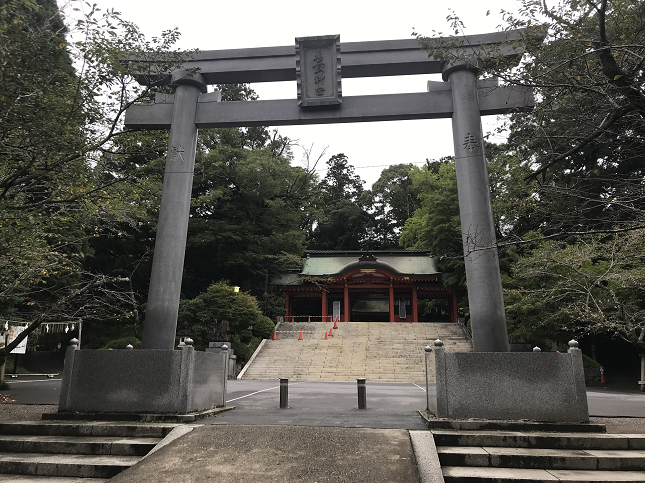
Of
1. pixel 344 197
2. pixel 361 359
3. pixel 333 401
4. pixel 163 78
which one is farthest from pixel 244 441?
pixel 344 197

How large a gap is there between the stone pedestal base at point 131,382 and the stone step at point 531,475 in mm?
3526

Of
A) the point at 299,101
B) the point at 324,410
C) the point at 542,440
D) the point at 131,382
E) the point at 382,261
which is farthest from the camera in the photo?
the point at 382,261

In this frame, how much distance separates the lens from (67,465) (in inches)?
179

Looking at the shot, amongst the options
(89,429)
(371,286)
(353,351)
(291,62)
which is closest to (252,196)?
(371,286)

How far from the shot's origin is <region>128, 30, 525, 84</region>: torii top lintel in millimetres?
7562

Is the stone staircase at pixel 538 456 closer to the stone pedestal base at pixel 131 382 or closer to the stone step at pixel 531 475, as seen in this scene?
the stone step at pixel 531 475

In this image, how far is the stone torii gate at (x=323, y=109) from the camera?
681 centimetres

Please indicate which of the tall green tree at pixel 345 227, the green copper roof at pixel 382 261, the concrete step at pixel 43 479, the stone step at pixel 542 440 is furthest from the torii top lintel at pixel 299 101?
the tall green tree at pixel 345 227

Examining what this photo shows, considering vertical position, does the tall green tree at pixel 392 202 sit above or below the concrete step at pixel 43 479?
above

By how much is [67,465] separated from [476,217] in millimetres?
6282

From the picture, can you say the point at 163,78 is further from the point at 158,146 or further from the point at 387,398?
the point at 387,398

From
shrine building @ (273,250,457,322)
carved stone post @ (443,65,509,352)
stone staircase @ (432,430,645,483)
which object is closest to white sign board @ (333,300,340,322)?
shrine building @ (273,250,457,322)

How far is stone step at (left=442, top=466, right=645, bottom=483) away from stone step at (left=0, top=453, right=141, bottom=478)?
3449 mm

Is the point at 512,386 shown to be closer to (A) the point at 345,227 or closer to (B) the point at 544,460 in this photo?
(B) the point at 544,460
